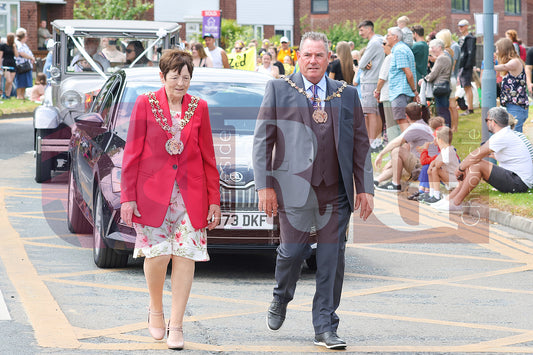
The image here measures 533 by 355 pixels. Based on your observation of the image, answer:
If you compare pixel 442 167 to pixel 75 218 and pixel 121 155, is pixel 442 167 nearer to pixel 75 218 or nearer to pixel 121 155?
pixel 75 218

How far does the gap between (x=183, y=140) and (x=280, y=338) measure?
1344 millimetres

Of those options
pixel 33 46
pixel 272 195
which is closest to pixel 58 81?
pixel 272 195

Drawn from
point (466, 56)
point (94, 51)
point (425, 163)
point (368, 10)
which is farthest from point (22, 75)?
point (368, 10)

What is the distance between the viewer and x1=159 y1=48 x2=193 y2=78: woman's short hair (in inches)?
223

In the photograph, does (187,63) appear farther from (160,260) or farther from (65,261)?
(65,261)

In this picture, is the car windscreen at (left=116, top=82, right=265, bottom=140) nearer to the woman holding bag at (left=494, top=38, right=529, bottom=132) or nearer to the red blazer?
the red blazer

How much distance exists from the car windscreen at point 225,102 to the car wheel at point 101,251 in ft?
3.00

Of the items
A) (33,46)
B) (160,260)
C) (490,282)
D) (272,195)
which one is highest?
(33,46)

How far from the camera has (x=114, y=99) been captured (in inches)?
350

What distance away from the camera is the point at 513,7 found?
62.5 m

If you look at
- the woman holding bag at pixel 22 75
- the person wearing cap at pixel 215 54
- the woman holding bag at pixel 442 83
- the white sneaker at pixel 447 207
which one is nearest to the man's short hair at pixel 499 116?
the white sneaker at pixel 447 207

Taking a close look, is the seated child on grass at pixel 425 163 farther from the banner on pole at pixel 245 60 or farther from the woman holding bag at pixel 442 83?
the banner on pole at pixel 245 60

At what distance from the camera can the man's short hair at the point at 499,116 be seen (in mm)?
11516

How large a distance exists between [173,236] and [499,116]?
680 cm
